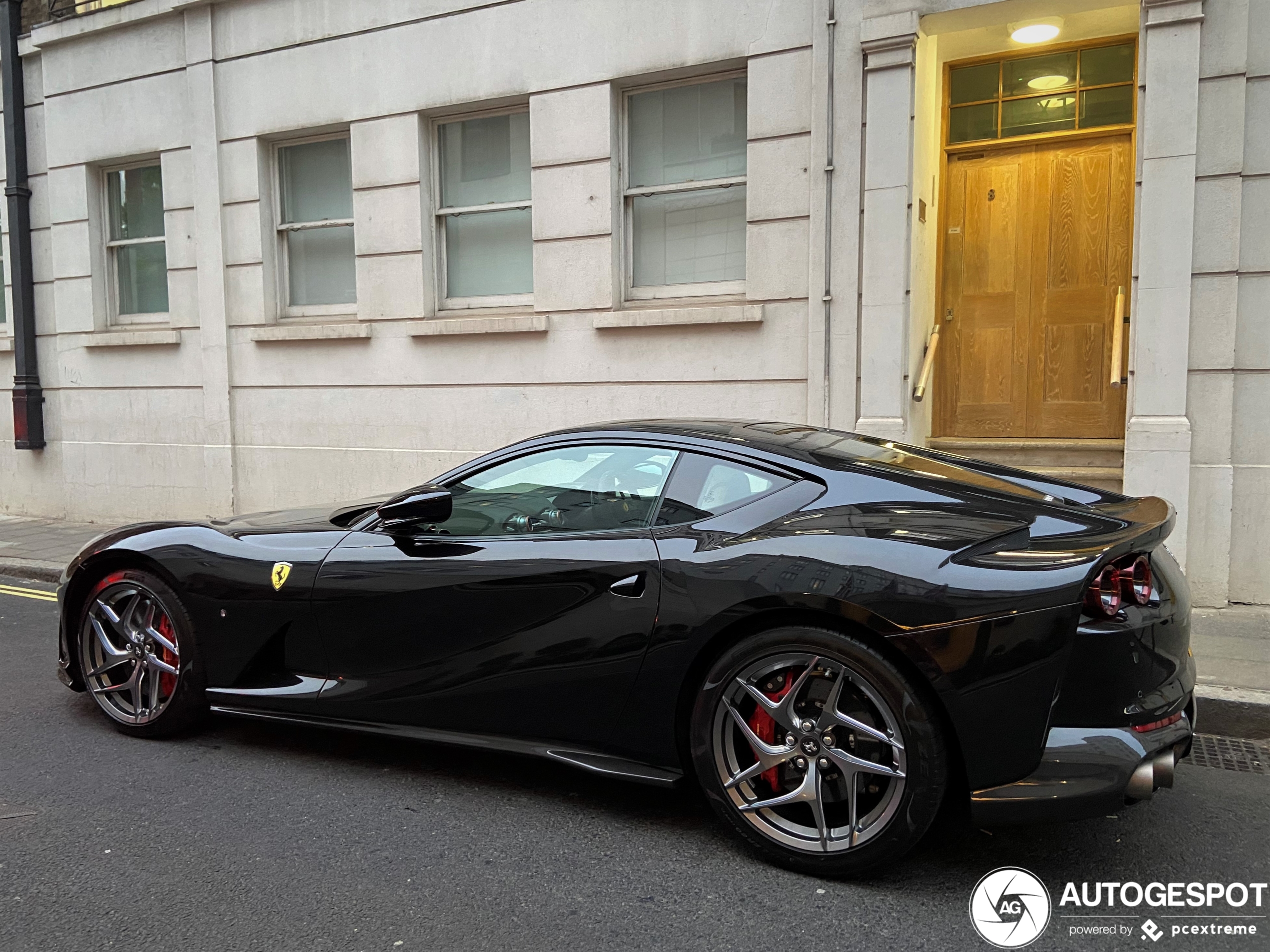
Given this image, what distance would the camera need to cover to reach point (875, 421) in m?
7.51

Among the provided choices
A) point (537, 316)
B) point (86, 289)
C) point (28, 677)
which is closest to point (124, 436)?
point (86, 289)

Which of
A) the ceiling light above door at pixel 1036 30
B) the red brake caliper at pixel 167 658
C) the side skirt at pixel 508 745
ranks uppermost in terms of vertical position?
the ceiling light above door at pixel 1036 30

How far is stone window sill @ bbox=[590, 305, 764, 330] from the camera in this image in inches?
313

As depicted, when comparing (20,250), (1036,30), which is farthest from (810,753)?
(20,250)

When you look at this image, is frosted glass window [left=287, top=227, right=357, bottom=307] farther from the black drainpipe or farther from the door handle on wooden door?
the door handle on wooden door

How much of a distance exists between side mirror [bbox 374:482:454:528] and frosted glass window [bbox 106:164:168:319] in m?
8.76

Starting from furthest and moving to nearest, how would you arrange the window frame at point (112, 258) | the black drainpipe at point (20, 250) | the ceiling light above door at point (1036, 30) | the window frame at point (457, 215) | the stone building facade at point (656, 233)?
the black drainpipe at point (20, 250), the window frame at point (112, 258), the window frame at point (457, 215), the ceiling light above door at point (1036, 30), the stone building facade at point (656, 233)

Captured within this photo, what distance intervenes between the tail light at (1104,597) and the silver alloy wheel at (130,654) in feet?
11.5

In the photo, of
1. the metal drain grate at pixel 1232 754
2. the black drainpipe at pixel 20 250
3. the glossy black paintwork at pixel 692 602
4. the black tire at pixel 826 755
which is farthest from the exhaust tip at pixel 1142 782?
the black drainpipe at pixel 20 250

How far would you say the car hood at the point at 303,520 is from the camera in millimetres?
4156

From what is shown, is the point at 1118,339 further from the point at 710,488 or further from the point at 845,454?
the point at 710,488

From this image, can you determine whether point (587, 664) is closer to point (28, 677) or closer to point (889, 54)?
point (28, 677)

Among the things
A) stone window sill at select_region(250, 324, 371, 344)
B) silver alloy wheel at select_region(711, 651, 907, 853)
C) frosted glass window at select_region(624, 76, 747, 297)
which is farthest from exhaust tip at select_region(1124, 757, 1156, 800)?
stone window sill at select_region(250, 324, 371, 344)

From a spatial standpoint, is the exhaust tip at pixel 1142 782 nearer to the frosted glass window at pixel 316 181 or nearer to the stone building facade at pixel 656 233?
the stone building facade at pixel 656 233
